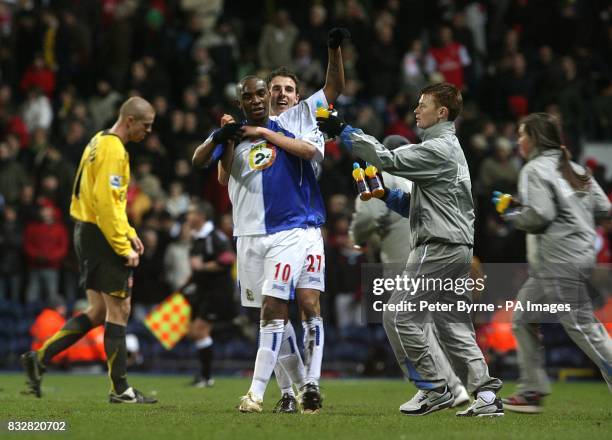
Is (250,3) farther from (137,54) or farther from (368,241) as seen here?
(368,241)

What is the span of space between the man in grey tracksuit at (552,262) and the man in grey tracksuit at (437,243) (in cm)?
43

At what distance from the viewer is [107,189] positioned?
31.7ft

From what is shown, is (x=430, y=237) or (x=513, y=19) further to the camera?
(x=513, y=19)

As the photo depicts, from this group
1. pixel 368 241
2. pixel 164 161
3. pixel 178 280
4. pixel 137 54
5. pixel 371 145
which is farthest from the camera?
pixel 137 54

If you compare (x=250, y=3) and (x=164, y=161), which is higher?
(x=250, y=3)

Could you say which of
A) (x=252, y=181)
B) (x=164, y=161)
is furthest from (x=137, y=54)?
(x=252, y=181)

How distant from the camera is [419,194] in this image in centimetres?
874

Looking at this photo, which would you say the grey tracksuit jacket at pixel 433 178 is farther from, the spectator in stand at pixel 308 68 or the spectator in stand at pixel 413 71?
the spectator in stand at pixel 413 71

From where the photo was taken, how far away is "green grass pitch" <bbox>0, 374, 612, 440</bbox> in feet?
23.3

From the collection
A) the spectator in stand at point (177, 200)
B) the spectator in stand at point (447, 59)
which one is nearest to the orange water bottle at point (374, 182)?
the spectator in stand at point (177, 200)

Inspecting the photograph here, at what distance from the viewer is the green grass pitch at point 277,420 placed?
7105 mm

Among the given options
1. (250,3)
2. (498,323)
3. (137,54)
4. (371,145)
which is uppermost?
(250,3)

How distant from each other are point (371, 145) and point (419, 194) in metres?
0.57

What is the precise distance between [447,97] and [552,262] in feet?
4.95
